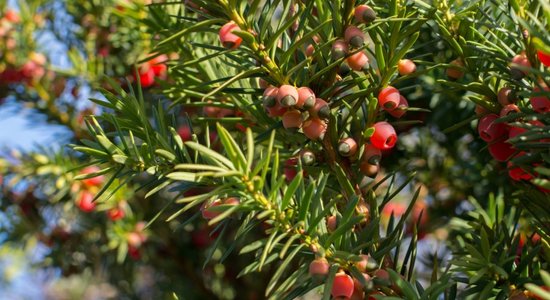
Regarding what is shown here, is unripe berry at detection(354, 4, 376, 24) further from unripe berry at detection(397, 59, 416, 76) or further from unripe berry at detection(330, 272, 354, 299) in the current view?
unripe berry at detection(330, 272, 354, 299)

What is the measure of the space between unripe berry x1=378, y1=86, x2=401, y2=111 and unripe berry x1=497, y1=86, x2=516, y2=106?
0.08 metres

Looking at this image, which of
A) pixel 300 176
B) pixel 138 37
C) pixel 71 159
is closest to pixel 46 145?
pixel 71 159

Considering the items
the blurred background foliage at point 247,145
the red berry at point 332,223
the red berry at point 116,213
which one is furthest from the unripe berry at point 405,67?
the red berry at point 116,213

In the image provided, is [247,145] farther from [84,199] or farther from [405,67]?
[84,199]

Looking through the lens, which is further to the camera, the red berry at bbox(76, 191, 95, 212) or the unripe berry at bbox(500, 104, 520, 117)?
the red berry at bbox(76, 191, 95, 212)

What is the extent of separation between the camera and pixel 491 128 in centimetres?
51

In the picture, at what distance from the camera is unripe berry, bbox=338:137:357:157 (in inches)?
20.9

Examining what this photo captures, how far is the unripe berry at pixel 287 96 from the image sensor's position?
49 cm

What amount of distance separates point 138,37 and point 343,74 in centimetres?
57

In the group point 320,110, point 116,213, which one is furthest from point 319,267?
point 116,213

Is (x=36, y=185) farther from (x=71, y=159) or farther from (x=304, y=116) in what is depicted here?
(x=304, y=116)

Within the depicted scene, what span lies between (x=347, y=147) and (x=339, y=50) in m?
0.08

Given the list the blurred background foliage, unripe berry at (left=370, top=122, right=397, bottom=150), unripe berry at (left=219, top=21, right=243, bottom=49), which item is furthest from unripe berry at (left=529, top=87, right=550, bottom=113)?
unripe berry at (left=219, top=21, right=243, bottom=49)

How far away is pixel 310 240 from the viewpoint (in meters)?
0.47
